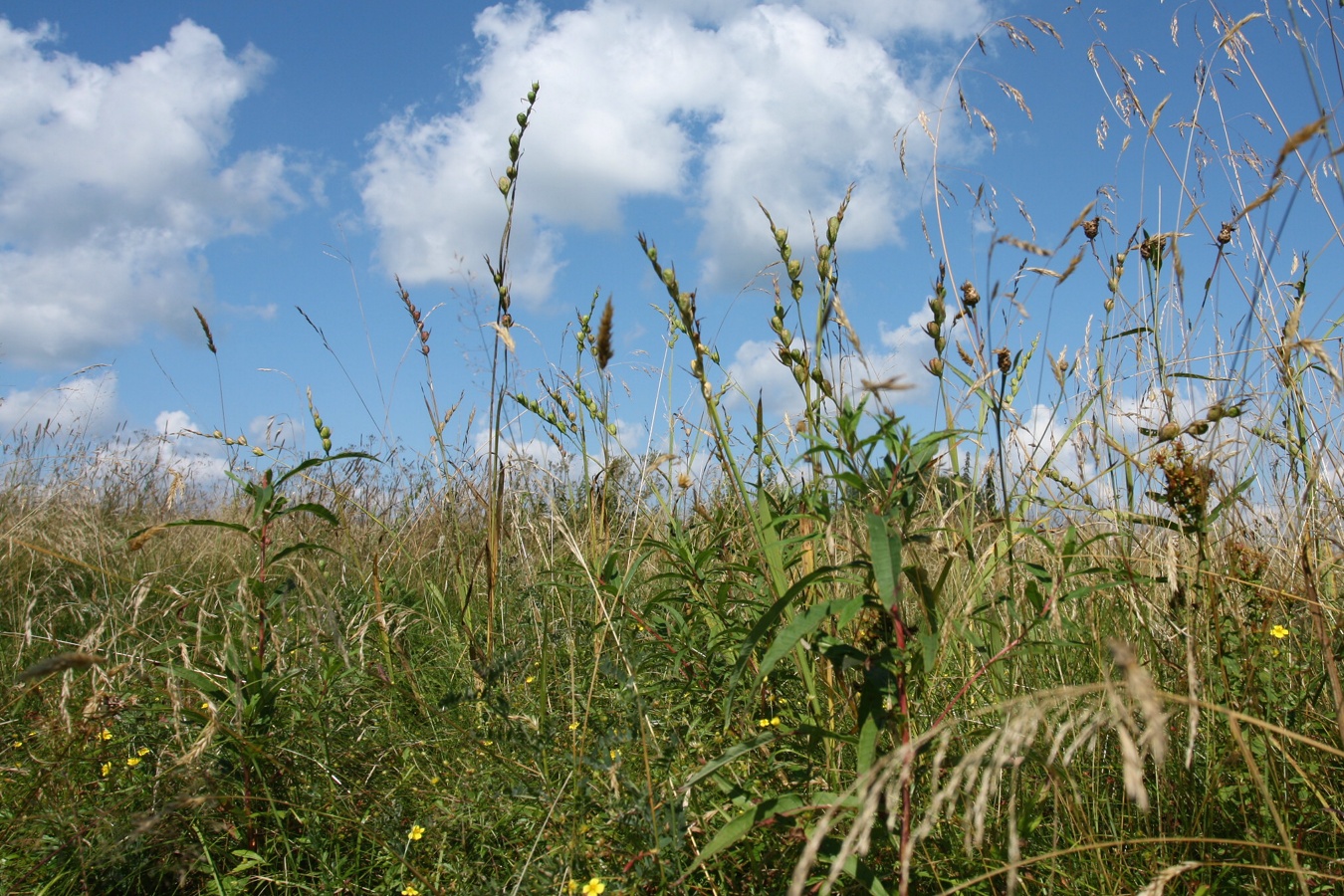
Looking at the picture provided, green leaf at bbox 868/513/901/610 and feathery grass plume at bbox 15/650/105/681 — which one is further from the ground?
green leaf at bbox 868/513/901/610

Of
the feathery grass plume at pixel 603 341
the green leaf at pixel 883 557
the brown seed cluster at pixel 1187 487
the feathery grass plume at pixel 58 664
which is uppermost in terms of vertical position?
the feathery grass plume at pixel 603 341

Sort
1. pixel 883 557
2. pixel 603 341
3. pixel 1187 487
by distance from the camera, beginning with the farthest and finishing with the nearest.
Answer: pixel 603 341
pixel 1187 487
pixel 883 557

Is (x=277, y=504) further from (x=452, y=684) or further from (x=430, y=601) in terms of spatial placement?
(x=430, y=601)

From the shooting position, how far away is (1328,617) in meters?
1.67

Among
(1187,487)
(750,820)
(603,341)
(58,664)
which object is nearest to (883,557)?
(750,820)

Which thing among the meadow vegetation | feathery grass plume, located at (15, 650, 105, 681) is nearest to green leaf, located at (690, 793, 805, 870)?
the meadow vegetation

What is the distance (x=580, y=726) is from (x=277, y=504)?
0.81 metres

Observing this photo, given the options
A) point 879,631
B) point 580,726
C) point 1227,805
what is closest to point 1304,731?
point 1227,805

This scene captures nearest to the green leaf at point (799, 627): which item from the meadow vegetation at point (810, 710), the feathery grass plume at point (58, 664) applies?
the meadow vegetation at point (810, 710)

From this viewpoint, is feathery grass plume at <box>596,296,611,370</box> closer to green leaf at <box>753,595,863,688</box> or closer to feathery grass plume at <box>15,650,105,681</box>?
green leaf at <box>753,595,863,688</box>

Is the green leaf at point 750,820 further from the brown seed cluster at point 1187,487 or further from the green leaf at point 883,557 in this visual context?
the brown seed cluster at point 1187,487

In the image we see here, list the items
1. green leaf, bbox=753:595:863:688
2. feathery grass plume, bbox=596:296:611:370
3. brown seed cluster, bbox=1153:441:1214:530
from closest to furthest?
green leaf, bbox=753:595:863:688
brown seed cluster, bbox=1153:441:1214:530
feathery grass plume, bbox=596:296:611:370

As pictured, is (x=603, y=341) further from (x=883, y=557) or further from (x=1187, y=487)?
(x=1187, y=487)

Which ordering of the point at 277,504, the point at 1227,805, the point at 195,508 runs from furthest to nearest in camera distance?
the point at 195,508 → the point at 277,504 → the point at 1227,805
